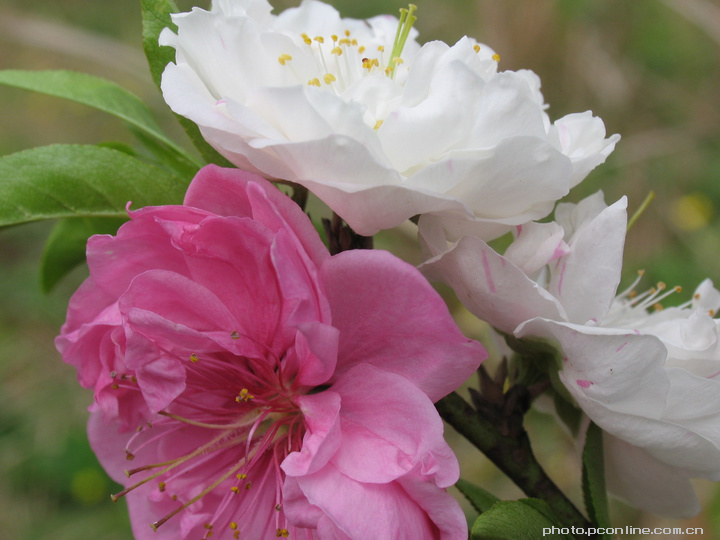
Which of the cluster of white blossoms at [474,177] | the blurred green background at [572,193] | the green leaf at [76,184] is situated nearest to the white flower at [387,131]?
the cluster of white blossoms at [474,177]

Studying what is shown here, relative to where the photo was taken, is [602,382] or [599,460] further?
[599,460]

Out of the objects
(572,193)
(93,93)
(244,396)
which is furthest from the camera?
(572,193)

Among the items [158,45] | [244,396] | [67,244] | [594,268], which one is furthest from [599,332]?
[67,244]

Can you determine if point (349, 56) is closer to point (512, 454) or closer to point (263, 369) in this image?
point (263, 369)

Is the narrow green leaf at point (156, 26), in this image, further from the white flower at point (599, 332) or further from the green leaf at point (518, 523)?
the green leaf at point (518, 523)

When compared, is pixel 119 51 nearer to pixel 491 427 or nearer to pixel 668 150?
pixel 668 150

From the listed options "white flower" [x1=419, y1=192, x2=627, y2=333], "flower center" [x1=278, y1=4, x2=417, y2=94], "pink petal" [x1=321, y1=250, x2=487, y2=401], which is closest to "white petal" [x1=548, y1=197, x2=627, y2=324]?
"white flower" [x1=419, y1=192, x2=627, y2=333]

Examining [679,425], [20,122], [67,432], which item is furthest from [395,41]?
[20,122]
